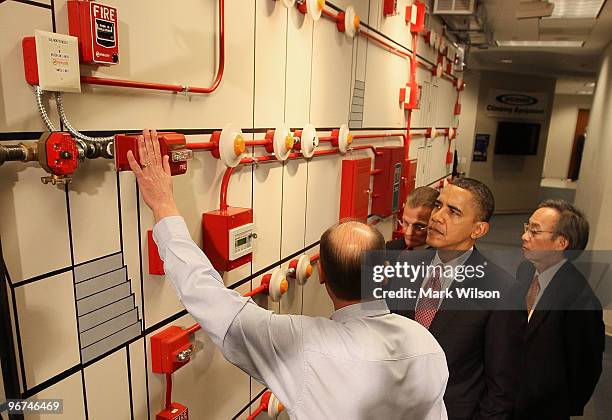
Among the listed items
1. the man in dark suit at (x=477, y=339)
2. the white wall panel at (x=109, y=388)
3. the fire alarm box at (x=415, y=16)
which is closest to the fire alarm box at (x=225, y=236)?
the white wall panel at (x=109, y=388)

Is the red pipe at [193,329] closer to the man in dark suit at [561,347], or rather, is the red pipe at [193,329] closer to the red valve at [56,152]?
the red valve at [56,152]

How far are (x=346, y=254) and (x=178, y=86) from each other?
71 centimetres

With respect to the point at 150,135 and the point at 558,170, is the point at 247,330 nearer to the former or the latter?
the point at 150,135

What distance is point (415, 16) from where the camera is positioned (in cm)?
334

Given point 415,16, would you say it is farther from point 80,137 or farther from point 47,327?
point 47,327

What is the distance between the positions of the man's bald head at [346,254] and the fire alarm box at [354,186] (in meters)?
1.38

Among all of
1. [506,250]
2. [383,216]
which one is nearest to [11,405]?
[383,216]

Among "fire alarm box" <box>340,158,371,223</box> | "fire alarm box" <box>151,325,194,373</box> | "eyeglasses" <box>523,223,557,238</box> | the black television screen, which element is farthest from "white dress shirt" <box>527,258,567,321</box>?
the black television screen

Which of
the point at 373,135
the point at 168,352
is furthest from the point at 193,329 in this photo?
the point at 373,135

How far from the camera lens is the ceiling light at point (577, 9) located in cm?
415

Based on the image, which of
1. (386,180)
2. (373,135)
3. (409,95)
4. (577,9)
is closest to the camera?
(373,135)

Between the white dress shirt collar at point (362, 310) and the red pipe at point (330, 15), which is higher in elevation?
the red pipe at point (330, 15)

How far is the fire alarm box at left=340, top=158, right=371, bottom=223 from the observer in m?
2.58

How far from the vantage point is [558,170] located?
46.2 ft
